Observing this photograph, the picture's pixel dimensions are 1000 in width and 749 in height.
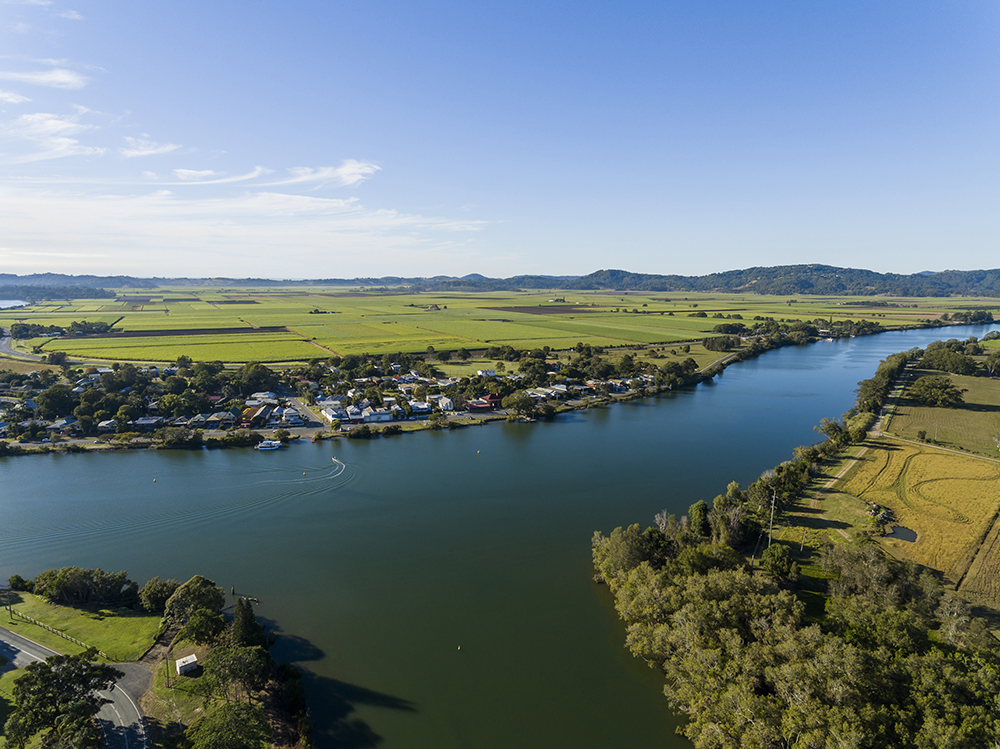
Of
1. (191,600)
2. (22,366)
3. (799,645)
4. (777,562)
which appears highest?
(22,366)

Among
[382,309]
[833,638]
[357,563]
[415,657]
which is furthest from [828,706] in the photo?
[382,309]

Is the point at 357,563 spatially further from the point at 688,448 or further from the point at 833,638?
the point at 688,448

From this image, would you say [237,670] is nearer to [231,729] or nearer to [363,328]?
[231,729]

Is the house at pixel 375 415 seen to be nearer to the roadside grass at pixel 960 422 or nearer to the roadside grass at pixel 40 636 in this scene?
the roadside grass at pixel 40 636

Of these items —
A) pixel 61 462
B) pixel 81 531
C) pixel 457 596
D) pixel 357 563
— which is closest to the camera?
pixel 457 596

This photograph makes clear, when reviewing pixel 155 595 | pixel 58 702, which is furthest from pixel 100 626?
pixel 58 702

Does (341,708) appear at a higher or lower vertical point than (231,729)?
lower
